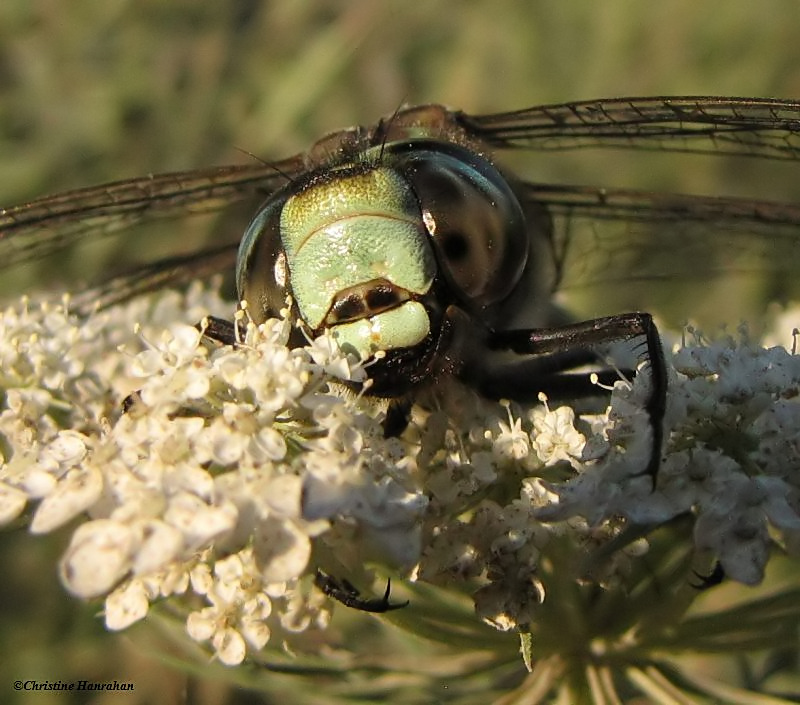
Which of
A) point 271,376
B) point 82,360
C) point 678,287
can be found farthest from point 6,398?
point 678,287

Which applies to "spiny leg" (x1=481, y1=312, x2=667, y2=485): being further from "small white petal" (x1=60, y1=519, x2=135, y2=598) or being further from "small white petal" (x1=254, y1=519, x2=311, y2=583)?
"small white petal" (x1=60, y1=519, x2=135, y2=598)

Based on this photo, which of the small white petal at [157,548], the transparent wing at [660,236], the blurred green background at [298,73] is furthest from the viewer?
the blurred green background at [298,73]

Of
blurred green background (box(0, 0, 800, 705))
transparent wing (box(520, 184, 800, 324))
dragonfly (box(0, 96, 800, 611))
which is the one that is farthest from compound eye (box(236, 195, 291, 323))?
blurred green background (box(0, 0, 800, 705))

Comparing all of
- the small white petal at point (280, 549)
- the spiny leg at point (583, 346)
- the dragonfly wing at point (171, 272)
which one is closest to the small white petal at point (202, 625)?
the small white petal at point (280, 549)

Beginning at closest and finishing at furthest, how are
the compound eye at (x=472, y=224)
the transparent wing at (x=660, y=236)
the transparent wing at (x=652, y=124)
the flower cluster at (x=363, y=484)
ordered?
the flower cluster at (x=363, y=484) → the compound eye at (x=472, y=224) → the transparent wing at (x=652, y=124) → the transparent wing at (x=660, y=236)

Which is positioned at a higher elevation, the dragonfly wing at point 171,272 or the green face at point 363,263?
the green face at point 363,263

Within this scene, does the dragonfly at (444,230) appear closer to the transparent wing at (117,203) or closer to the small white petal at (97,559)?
the transparent wing at (117,203)

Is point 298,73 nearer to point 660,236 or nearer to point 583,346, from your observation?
point 660,236
